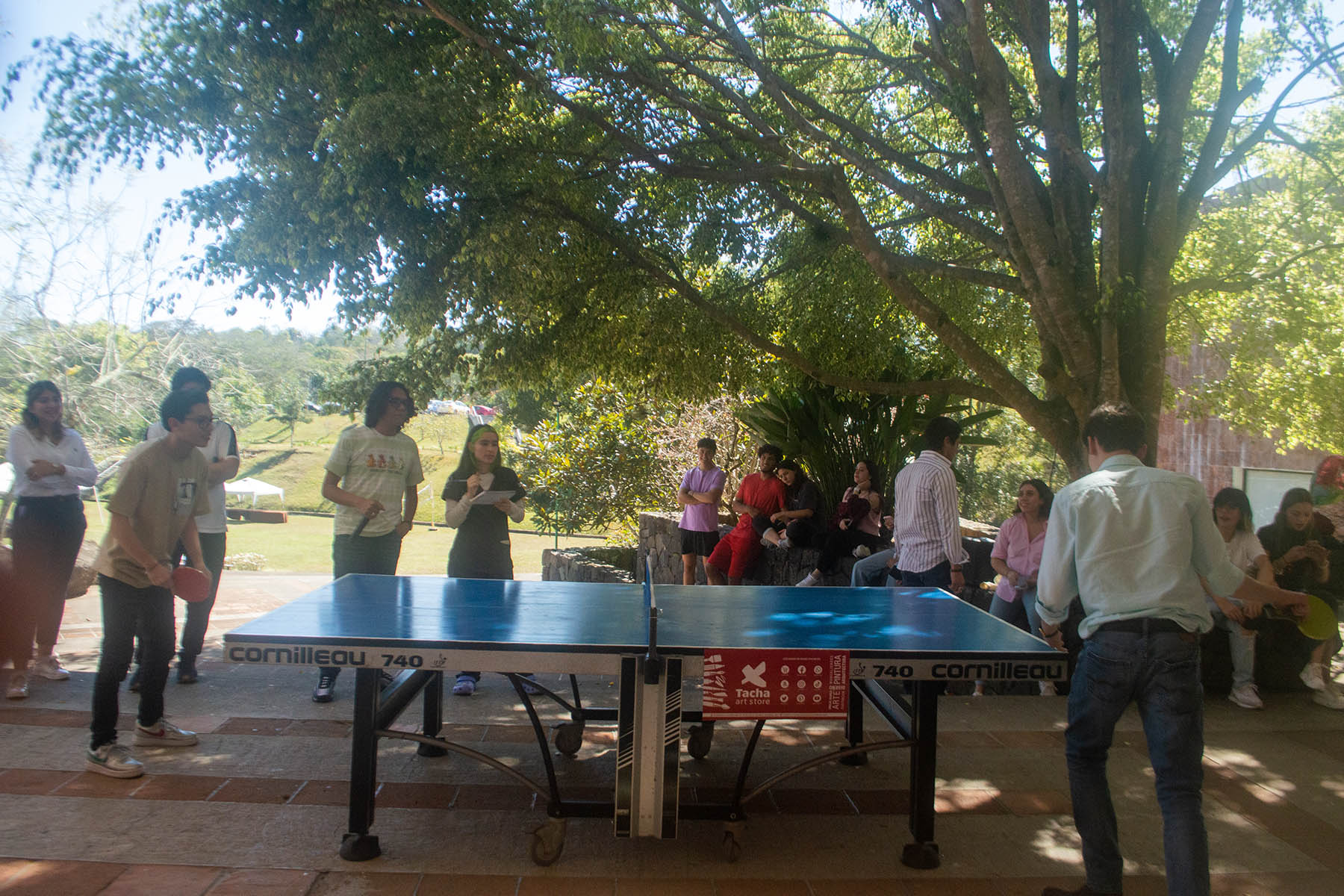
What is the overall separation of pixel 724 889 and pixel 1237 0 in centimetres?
670

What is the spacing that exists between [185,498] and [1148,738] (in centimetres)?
452

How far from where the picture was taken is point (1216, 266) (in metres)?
11.0

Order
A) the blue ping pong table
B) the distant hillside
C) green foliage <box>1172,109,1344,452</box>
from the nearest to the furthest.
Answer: the blue ping pong table < green foliage <box>1172,109,1344,452</box> < the distant hillside

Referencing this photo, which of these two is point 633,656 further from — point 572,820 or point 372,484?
point 372,484

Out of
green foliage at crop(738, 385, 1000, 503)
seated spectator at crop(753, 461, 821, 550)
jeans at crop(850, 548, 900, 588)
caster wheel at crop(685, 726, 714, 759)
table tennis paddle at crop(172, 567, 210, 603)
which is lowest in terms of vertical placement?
caster wheel at crop(685, 726, 714, 759)

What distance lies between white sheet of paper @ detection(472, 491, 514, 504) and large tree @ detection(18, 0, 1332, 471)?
80.9 inches

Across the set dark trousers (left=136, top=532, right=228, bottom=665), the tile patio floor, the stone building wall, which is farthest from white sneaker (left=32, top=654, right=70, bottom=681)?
the stone building wall

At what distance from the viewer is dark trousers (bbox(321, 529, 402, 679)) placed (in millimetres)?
6312

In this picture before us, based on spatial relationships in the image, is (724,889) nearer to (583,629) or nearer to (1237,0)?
(583,629)

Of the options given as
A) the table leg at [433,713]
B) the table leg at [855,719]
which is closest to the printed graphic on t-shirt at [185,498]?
the table leg at [433,713]

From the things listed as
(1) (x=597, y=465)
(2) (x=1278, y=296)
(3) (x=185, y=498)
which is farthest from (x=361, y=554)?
(2) (x=1278, y=296)

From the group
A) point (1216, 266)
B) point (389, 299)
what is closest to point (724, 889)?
point (389, 299)

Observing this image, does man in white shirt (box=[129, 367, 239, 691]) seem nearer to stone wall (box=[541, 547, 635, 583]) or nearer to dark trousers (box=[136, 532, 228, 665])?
dark trousers (box=[136, 532, 228, 665])

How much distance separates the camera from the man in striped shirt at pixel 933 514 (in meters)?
6.44
